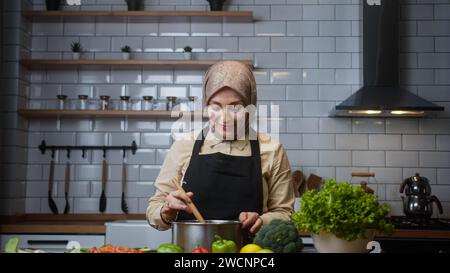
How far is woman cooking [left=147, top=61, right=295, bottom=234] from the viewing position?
1630 mm

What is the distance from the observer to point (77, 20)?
3.34 m

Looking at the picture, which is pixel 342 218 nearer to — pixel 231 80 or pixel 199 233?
pixel 199 233

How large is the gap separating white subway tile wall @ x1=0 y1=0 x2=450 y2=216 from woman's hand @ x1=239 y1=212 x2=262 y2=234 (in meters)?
1.85

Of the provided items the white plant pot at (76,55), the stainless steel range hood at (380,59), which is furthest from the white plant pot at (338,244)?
the white plant pot at (76,55)

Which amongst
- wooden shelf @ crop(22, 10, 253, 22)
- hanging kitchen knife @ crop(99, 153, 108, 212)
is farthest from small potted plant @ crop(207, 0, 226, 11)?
hanging kitchen knife @ crop(99, 153, 108, 212)

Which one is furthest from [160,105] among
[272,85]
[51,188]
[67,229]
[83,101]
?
[67,229]

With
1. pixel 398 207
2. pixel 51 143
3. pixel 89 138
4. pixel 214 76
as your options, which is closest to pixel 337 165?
pixel 398 207

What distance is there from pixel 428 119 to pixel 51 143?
2101 millimetres

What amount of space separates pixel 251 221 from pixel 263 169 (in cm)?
29

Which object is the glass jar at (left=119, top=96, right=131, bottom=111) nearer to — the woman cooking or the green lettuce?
the woman cooking

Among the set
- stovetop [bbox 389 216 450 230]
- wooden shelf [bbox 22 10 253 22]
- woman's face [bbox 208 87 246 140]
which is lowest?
stovetop [bbox 389 216 450 230]
